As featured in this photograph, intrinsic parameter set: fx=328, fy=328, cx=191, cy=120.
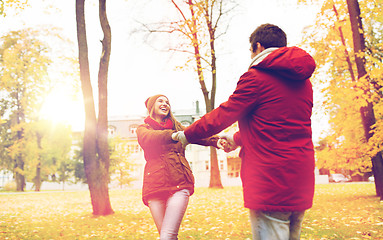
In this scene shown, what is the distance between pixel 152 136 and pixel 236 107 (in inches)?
50.9

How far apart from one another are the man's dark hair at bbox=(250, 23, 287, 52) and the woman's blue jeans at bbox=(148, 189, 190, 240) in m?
1.75

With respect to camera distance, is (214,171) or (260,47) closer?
(260,47)

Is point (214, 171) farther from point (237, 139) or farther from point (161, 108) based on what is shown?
point (237, 139)

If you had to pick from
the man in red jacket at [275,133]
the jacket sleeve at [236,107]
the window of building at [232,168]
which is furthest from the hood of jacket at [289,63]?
the window of building at [232,168]

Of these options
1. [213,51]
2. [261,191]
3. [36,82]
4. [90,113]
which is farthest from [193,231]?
[36,82]

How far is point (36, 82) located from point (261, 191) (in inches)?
1340

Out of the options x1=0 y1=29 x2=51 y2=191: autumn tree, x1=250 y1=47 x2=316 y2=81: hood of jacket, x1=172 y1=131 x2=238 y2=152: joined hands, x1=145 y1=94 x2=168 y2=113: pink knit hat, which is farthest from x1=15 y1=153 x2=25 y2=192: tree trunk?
x1=250 y1=47 x2=316 y2=81: hood of jacket

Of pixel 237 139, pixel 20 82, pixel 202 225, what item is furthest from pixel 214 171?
pixel 20 82

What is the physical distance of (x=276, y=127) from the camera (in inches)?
84.0

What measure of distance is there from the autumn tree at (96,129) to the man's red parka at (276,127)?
328 inches

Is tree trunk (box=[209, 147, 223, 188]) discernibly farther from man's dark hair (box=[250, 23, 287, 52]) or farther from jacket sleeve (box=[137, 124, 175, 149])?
man's dark hair (box=[250, 23, 287, 52])

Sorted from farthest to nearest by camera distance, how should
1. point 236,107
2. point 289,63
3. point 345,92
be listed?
point 345,92
point 236,107
point 289,63

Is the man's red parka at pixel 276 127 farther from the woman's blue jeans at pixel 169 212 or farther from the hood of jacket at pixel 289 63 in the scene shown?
the woman's blue jeans at pixel 169 212

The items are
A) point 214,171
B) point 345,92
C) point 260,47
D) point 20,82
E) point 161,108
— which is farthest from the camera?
point 20,82
